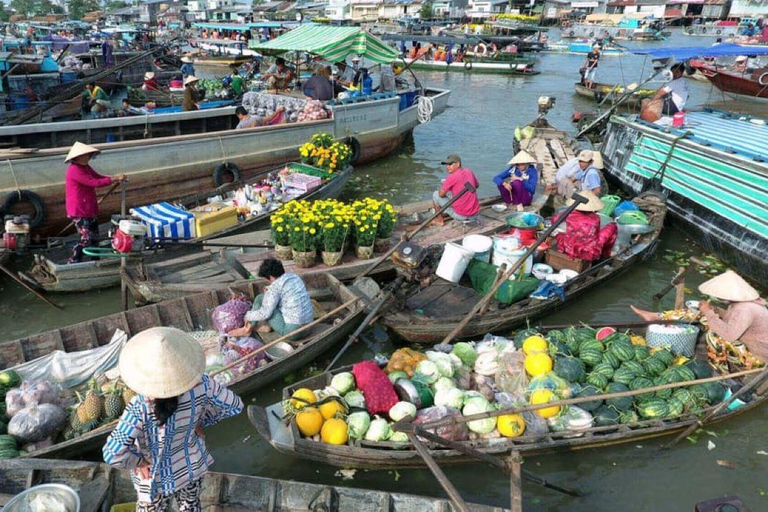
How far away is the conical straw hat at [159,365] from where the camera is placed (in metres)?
3.06

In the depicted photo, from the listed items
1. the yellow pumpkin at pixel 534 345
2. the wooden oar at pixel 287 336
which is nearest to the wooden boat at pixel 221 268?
the wooden oar at pixel 287 336

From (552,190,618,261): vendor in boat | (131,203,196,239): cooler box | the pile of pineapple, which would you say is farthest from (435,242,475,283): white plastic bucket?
the pile of pineapple

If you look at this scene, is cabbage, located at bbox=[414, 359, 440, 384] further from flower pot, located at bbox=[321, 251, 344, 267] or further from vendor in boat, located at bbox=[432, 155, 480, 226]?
vendor in boat, located at bbox=[432, 155, 480, 226]

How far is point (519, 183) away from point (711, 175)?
13.0ft

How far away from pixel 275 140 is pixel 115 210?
4256 mm

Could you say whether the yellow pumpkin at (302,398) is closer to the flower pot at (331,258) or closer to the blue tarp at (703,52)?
the flower pot at (331,258)

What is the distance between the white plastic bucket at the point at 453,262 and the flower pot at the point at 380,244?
1065mm

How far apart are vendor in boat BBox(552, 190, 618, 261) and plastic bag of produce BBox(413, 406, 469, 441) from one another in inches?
156

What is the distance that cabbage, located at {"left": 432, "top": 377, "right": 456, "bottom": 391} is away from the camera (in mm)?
5996

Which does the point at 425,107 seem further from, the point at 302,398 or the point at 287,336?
the point at 302,398

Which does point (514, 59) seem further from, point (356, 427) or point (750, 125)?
point (356, 427)

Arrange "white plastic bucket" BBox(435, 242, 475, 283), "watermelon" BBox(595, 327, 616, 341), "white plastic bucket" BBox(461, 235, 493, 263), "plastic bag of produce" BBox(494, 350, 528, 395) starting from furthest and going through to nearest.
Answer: "white plastic bucket" BBox(461, 235, 493, 263)
"white plastic bucket" BBox(435, 242, 475, 283)
"watermelon" BBox(595, 327, 616, 341)
"plastic bag of produce" BBox(494, 350, 528, 395)

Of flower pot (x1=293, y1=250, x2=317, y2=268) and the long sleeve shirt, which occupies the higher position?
the long sleeve shirt

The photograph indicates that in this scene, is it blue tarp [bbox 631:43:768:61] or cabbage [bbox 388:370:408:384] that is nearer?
cabbage [bbox 388:370:408:384]
